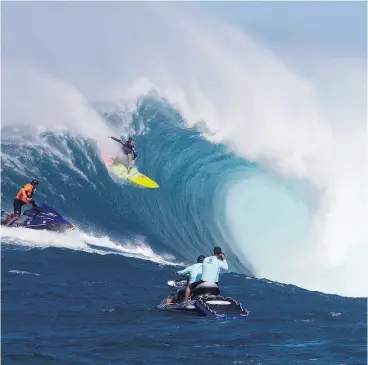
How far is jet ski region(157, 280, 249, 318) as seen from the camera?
52.4ft

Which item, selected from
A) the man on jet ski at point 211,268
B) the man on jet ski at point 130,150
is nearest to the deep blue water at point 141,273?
the man on jet ski at point 211,268

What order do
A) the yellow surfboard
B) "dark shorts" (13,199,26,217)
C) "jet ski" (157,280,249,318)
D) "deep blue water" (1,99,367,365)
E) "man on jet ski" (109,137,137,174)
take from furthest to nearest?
"man on jet ski" (109,137,137,174)
the yellow surfboard
"dark shorts" (13,199,26,217)
"jet ski" (157,280,249,318)
"deep blue water" (1,99,367,365)

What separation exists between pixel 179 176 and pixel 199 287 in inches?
617

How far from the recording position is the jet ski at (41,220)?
852 inches

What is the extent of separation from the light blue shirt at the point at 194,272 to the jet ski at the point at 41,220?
6.53m

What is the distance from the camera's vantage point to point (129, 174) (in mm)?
29438

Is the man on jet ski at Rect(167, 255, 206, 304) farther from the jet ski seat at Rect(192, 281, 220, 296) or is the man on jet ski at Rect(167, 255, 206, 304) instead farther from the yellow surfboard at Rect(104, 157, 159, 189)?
the yellow surfboard at Rect(104, 157, 159, 189)

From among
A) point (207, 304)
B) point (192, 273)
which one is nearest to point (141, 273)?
point (192, 273)

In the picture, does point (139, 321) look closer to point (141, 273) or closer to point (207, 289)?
point (207, 289)

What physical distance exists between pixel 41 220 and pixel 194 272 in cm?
684

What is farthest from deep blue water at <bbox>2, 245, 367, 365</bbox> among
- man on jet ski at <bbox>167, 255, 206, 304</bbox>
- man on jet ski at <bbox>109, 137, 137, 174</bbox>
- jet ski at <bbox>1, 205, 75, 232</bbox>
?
man on jet ski at <bbox>109, 137, 137, 174</bbox>

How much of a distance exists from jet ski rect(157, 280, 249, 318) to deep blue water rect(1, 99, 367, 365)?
324mm

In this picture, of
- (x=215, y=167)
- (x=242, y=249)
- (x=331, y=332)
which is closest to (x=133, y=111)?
(x=215, y=167)

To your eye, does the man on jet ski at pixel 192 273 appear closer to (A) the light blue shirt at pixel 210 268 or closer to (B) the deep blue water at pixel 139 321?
(A) the light blue shirt at pixel 210 268
